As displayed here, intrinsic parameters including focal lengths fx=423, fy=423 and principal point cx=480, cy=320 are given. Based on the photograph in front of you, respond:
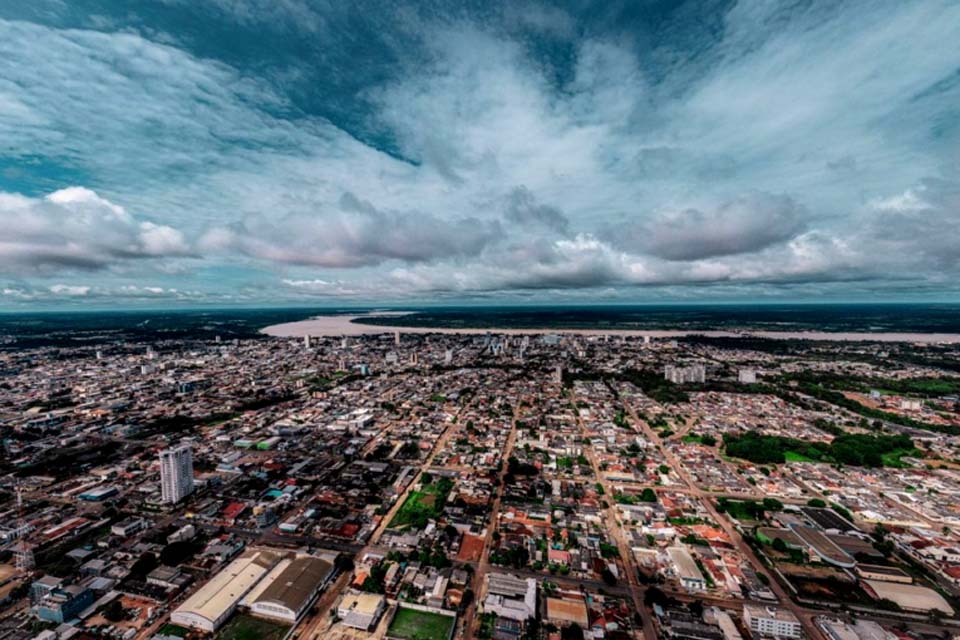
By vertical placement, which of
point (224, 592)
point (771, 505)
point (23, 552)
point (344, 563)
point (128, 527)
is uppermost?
point (23, 552)

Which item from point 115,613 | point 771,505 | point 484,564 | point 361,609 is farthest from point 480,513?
point 771,505

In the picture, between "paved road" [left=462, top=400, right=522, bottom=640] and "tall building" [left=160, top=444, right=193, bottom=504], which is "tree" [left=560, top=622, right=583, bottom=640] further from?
A: "tall building" [left=160, top=444, right=193, bottom=504]

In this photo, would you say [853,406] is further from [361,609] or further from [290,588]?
[290,588]

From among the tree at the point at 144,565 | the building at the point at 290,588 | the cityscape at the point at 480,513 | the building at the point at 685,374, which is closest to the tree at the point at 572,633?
the cityscape at the point at 480,513

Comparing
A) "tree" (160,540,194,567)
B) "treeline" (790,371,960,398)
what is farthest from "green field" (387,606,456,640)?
"treeline" (790,371,960,398)

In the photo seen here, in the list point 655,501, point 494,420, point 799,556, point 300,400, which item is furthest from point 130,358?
point 799,556

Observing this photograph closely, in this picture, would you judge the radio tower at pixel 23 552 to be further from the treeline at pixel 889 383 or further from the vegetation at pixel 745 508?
the treeline at pixel 889 383

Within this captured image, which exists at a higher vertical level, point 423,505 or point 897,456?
point 423,505
